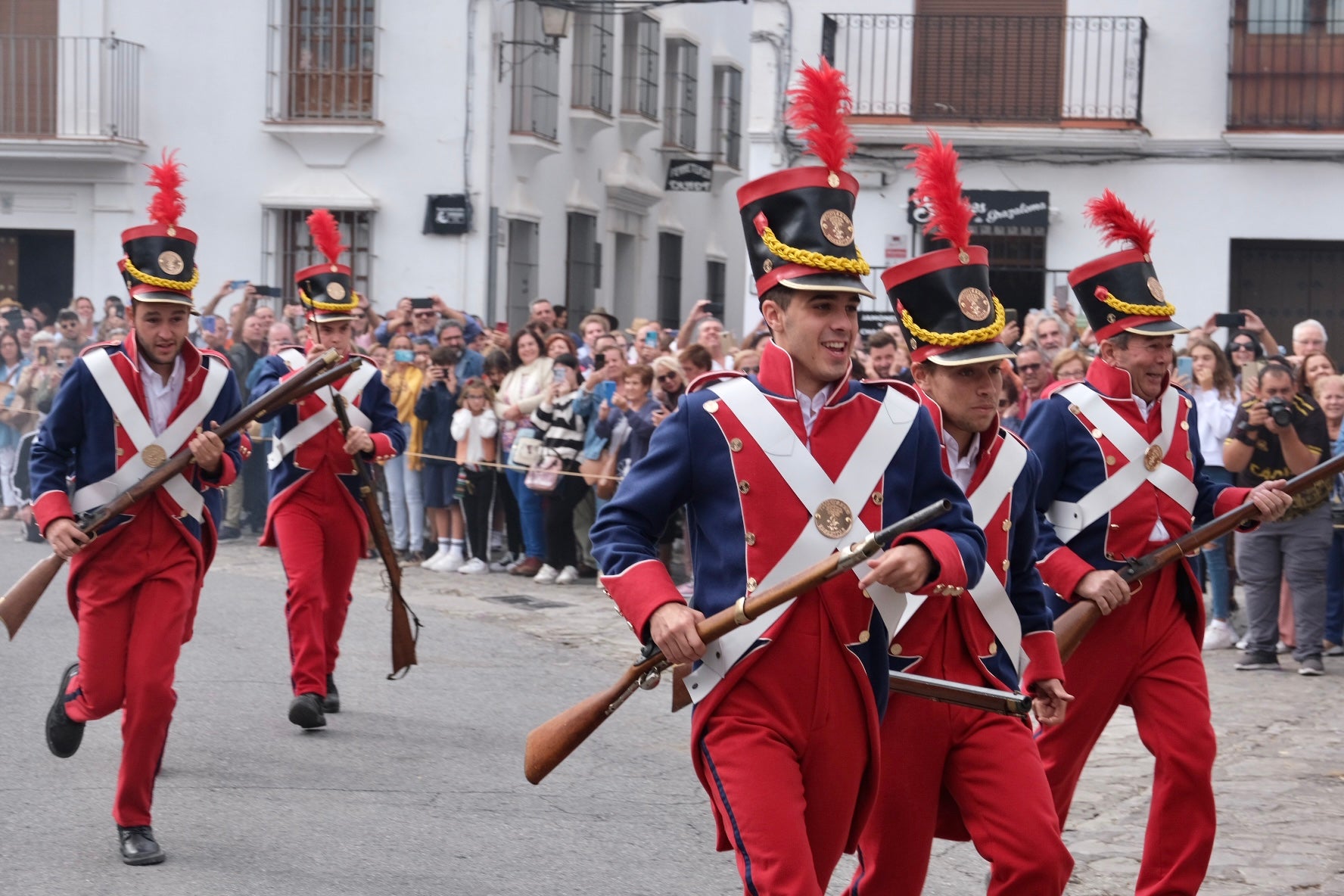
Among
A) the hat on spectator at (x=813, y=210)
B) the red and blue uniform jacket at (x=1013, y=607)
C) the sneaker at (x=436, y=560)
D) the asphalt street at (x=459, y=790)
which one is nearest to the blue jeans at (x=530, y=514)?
the sneaker at (x=436, y=560)

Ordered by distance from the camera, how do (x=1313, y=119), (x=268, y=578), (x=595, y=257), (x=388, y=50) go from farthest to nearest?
(x=595, y=257)
(x=388, y=50)
(x=1313, y=119)
(x=268, y=578)

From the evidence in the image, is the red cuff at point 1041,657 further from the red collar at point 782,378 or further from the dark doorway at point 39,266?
the dark doorway at point 39,266

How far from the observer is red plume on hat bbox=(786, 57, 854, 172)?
4492mm

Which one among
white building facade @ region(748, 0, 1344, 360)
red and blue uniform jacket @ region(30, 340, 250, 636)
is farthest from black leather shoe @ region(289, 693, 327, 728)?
white building facade @ region(748, 0, 1344, 360)

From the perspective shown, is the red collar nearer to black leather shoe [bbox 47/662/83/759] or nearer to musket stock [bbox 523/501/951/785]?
musket stock [bbox 523/501/951/785]

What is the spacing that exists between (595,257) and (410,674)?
55.2 feet

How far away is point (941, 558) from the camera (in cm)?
420

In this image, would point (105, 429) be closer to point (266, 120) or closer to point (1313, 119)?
point (1313, 119)

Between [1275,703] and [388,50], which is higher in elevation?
[388,50]

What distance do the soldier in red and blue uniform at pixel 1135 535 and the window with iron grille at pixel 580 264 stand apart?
19637 mm

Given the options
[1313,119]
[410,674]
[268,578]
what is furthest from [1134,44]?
[410,674]

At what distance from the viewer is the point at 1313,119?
18703 millimetres

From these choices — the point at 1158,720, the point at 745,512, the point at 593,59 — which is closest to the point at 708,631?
the point at 745,512

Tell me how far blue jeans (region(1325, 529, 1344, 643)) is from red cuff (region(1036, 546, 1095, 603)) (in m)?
5.95
